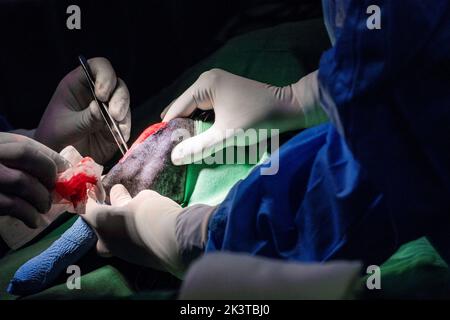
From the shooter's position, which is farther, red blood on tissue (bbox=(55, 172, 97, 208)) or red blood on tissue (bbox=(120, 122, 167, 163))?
red blood on tissue (bbox=(120, 122, 167, 163))

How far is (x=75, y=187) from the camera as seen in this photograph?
1271mm

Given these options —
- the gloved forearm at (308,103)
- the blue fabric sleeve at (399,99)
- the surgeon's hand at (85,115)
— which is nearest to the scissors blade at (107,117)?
the surgeon's hand at (85,115)

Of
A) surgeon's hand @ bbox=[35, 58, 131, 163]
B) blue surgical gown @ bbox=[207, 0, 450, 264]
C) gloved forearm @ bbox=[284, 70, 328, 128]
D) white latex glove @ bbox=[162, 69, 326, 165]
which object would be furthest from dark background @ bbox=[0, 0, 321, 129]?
blue surgical gown @ bbox=[207, 0, 450, 264]

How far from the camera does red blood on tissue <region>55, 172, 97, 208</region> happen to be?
1271mm

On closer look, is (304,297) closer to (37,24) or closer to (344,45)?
(344,45)

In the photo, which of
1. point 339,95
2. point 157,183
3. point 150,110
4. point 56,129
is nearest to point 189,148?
point 157,183

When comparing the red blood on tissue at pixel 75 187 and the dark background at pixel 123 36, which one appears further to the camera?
the dark background at pixel 123 36

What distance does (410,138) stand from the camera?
3.24 feet

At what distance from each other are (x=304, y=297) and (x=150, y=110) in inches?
28.9

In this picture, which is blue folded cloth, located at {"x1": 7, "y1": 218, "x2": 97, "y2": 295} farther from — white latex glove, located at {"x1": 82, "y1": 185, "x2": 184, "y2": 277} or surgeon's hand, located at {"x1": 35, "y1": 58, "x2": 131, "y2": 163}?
surgeon's hand, located at {"x1": 35, "y1": 58, "x2": 131, "y2": 163}

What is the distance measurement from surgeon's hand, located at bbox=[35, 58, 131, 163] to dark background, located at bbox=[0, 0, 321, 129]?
3cm

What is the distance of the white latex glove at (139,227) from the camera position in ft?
3.96

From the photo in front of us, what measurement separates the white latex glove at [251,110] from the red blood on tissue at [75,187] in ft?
0.61

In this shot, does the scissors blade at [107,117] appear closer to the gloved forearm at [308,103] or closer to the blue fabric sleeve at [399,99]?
Result: the gloved forearm at [308,103]
